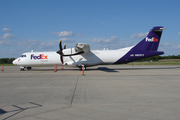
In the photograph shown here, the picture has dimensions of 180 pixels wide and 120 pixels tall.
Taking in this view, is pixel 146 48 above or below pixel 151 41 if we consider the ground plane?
below

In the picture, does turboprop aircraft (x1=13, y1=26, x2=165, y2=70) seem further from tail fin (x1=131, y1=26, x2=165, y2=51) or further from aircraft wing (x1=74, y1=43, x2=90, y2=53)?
aircraft wing (x1=74, y1=43, x2=90, y2=53)

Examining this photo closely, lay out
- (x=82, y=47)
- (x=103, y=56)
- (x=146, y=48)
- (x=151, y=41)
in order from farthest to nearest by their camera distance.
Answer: (x=103, y=56) → (x=146, y=48) → (x=151, y=41) → (x=82, y=47)

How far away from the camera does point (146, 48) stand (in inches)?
851

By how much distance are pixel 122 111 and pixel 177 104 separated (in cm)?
232

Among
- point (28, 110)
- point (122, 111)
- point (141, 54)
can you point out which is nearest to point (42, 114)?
point (28, 110)

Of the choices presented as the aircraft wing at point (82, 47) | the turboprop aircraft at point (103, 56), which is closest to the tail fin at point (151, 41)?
the turboprop aircraft at point (103, 56)

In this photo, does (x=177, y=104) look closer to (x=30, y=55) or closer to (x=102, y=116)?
(x=102, y=116)

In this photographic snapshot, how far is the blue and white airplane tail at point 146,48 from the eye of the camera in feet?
70.2

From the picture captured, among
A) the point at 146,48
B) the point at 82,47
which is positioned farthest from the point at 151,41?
the point at 82,47

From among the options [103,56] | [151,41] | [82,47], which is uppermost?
[151,41]

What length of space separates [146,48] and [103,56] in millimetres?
6381

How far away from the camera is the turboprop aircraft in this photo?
70.3 feet

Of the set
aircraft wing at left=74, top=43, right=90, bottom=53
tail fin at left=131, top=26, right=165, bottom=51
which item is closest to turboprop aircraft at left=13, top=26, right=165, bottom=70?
tail fin at left=131, top=26, right=165, bottom=51

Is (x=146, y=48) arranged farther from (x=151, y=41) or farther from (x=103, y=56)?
(x=103, y=56)
